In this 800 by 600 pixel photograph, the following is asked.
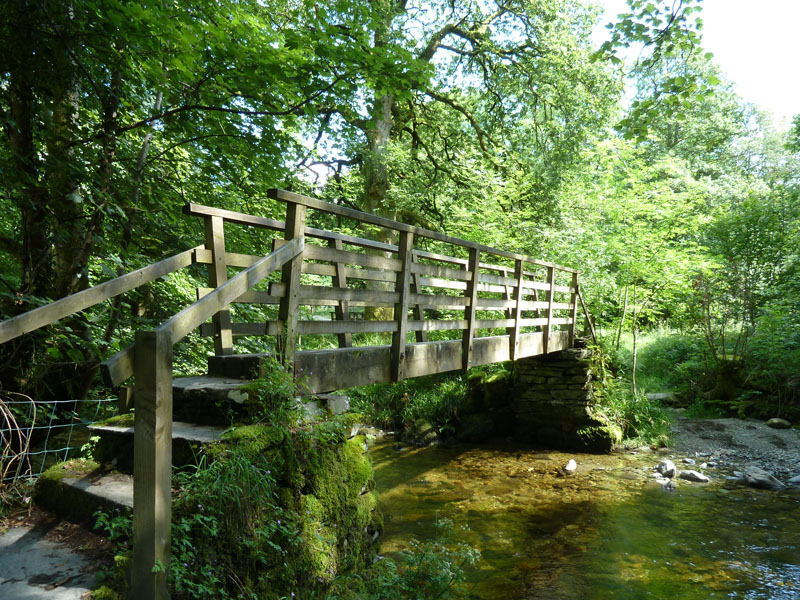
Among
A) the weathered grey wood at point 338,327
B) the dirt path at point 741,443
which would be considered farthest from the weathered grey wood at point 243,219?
the dirt path at point 741,443

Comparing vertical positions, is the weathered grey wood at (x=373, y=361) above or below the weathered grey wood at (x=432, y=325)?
below

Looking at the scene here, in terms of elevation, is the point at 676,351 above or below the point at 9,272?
below

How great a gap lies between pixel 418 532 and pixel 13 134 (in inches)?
237

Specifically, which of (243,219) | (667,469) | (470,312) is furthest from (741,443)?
(243,219)

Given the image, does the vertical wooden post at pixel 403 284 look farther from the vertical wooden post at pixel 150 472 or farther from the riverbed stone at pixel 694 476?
the riverbed stone at pixel 694 476

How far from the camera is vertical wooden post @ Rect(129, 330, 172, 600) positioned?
2131mm

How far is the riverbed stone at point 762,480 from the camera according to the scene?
8.39 meters

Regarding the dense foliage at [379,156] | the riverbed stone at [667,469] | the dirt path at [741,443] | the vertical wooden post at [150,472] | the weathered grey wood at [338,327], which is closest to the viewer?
the vertical wooden post at [150,472]

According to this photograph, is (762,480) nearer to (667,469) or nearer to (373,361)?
(667,469)

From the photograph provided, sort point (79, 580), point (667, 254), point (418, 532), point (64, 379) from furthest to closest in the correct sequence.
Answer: point (667, 254), point (418, 532), point (64, 379), point (79, 580)

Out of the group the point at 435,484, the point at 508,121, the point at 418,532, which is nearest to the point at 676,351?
the point at 508,121

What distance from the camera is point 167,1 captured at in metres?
5.10

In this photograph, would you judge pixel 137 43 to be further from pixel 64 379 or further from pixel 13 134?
pixel 64 379

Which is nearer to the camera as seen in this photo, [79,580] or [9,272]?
[79,580]
